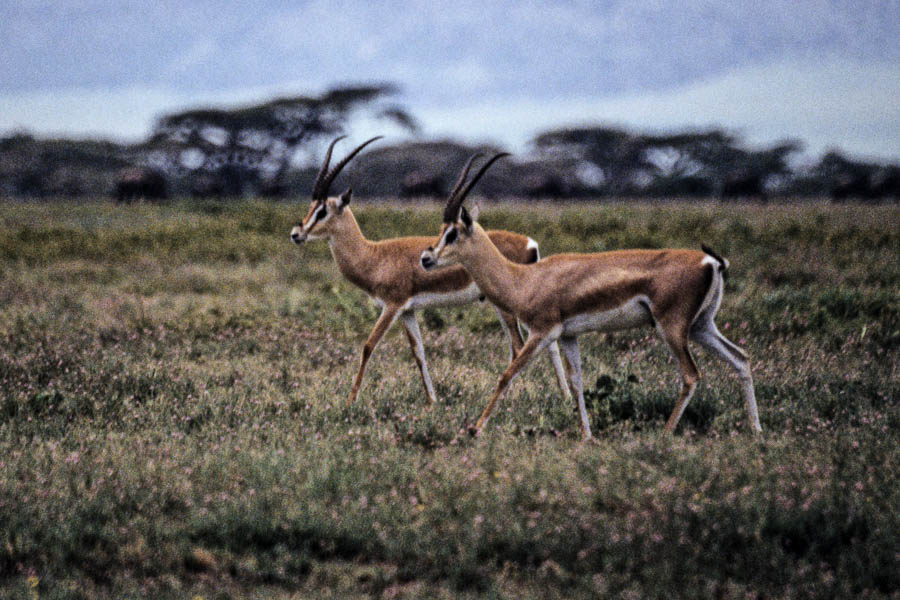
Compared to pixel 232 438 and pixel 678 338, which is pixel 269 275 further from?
pixel 678 338

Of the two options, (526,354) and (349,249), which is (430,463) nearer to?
(526,354)

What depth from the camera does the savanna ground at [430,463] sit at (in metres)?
4.03

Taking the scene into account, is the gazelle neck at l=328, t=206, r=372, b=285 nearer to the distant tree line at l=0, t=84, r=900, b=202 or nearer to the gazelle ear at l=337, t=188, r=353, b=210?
the gazelle ear at l=337, t=188, r=353, b=210

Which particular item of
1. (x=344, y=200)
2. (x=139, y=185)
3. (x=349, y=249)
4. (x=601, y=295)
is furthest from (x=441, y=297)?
(x=139, y=185)

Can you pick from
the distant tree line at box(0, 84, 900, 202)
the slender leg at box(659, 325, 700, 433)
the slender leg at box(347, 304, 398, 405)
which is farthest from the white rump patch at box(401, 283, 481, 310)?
the distant tree line at box(0, 84, 900, 202)

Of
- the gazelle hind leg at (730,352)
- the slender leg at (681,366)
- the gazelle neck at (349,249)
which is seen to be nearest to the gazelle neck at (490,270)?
the slender leg at (681,366)

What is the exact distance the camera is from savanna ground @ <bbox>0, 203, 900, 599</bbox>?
4.03 metres

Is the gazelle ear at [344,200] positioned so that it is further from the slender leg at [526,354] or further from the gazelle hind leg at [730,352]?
the gazelle hind leg at [730,352]

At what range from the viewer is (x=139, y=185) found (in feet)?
125

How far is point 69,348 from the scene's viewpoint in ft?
28.6

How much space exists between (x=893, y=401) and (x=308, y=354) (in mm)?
5715

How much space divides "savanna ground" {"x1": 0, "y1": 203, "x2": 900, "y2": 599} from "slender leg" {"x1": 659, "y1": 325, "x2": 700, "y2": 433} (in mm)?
175

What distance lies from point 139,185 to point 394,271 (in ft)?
112

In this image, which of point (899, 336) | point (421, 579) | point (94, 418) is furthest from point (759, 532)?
point (899, 336)
